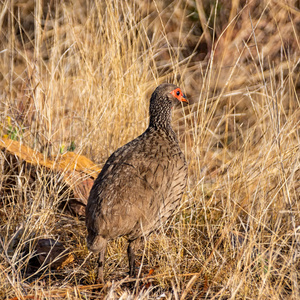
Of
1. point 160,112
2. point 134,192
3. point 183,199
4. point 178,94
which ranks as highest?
point 178,94

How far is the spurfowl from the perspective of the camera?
3217mm

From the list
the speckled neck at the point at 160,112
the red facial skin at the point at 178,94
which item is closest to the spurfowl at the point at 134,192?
the speckled neck at the point at 160,112

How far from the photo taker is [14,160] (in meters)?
4.27

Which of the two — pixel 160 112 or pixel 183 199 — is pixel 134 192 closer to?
pixel 160 112

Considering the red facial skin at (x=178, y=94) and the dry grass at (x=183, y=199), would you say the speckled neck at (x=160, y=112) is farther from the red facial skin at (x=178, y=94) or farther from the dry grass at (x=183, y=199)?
the dry grass at (x=183, y=199)

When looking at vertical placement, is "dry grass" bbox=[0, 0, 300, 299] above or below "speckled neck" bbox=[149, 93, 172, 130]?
below

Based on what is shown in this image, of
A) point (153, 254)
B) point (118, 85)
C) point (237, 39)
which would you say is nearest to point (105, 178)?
point (153, 254)

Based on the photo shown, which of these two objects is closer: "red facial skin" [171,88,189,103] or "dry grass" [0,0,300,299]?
"dry grass" [0,0,300,299]

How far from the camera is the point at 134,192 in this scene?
332 cm

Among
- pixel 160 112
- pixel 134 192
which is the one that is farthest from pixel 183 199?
pixel 134 192

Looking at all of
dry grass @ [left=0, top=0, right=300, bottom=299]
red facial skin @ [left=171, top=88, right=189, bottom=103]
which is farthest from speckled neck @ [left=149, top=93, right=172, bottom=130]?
dry grass @ [left=0, top=0, right=300, bottom=299]

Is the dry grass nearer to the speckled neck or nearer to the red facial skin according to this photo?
the red facial skin

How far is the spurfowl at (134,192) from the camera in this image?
3.22 metres

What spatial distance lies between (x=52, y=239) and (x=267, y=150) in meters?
1.70
